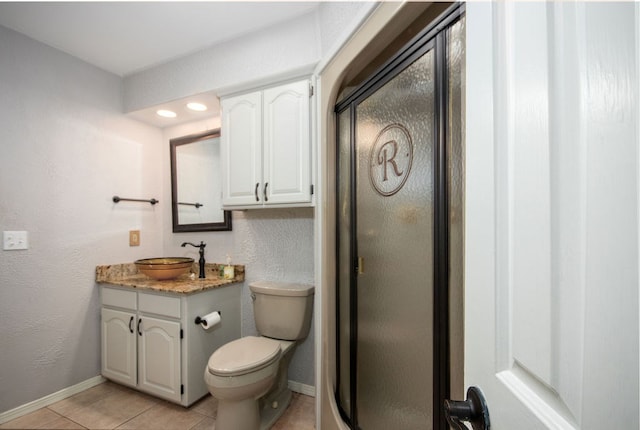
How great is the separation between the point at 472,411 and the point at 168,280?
2228 mm

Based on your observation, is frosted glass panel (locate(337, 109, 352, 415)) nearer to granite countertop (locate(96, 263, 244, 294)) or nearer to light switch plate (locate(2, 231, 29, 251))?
granite countertop (locate(96, 263, 244, 294))

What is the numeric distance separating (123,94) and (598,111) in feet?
10.0

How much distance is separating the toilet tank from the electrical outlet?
1.32 m

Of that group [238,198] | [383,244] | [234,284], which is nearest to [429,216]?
[383,244]

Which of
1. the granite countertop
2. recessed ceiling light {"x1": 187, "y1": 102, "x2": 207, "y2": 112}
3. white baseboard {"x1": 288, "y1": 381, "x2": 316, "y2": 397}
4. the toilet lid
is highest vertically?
recessed ceiling light {"x1": 187, "y1": 102, "x2": 207, "y2": 112}

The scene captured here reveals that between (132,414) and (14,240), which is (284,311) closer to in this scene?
(132,414)

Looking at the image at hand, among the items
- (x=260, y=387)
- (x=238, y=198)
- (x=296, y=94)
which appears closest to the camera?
(x=260, y=387)

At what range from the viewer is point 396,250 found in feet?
3.74

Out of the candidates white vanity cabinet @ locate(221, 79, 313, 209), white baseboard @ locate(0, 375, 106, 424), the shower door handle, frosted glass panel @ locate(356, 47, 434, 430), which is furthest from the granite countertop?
the shower door handle

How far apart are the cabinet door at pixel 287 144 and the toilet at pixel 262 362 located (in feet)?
2.22

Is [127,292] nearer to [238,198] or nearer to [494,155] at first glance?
[238,198]

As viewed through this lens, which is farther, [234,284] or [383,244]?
[234,284]

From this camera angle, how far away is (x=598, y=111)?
0.95 ft

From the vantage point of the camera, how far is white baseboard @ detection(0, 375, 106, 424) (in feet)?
5.79
